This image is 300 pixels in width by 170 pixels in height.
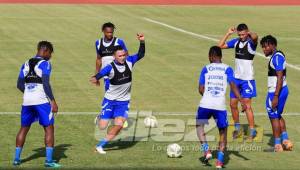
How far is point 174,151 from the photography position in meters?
14.6

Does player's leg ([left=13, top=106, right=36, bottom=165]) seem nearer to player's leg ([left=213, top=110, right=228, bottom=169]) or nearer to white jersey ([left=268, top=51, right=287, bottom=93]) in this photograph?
player's leg ([left=213, top=110, right=228, bottom=169])

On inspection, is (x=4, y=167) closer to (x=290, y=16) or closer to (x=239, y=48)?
(x=239, y=48)

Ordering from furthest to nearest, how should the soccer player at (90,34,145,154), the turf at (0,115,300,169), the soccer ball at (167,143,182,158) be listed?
the soccer player at (90,34,145,154)
the soccer ball at (167,143,182,158)
the turf at (0,115,300,169)

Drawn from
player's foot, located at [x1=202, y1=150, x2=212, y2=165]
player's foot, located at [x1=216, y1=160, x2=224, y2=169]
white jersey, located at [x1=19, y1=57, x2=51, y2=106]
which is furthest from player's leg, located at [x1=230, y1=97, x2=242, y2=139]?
white jersey, located at [x1=19, y1=57, x2=51, y2=106]

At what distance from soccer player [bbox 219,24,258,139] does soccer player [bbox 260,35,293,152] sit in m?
1.23

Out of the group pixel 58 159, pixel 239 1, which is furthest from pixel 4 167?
pixel 239 1

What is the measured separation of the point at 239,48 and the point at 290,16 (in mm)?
30307

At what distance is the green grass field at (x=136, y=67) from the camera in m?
14.8

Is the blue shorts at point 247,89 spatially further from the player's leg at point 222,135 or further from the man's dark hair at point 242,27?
the player's leg at point 222,135

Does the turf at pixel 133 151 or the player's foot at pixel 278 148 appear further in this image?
the player's foot at pixel 278 148

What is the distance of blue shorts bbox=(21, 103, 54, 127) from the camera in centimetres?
Result: 1355

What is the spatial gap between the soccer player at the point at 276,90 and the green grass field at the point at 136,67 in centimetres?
35

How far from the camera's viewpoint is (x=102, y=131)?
1698 cm

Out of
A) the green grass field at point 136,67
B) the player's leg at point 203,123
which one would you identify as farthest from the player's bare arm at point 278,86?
the player's leg at point 203,123
